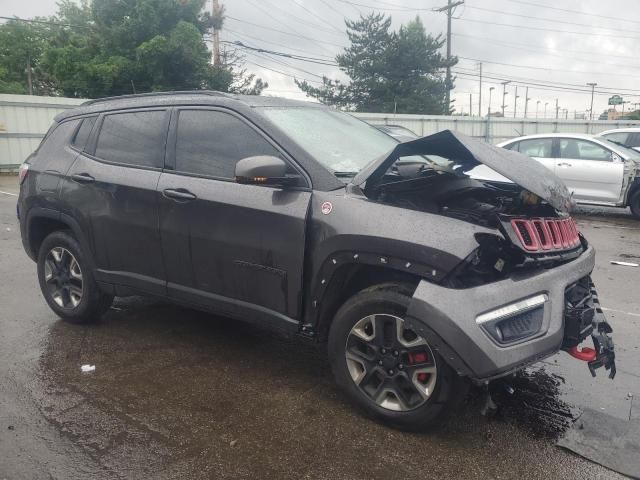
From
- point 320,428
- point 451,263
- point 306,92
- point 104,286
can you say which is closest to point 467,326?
point 451,263

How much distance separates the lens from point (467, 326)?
2738 millimetres

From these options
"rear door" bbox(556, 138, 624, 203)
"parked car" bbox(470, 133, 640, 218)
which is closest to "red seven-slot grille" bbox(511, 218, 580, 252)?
Result: "parked car" bbox(470, 133, 640, 218)

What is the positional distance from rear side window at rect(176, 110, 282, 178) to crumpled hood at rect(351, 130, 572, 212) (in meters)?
Answer: 0.73

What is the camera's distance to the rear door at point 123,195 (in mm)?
4055

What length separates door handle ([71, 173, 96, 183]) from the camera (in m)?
4.34

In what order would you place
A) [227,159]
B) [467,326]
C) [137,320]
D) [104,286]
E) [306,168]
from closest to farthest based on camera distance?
[467,326], [306,168], [227,159], [104,286], [137,320]

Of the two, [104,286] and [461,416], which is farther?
[104,286]

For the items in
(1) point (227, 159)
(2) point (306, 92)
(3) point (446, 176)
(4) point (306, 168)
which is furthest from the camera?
(2) point (306, 92)

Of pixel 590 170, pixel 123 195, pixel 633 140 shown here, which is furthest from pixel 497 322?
pixel 633 140

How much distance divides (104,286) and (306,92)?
1673 inches

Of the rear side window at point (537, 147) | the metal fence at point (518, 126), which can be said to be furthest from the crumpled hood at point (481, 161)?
the metal fence at point (518, 126)

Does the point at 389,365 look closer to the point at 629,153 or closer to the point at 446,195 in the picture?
the point at 446,195

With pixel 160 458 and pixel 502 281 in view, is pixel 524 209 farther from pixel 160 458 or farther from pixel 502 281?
pixel 160 458

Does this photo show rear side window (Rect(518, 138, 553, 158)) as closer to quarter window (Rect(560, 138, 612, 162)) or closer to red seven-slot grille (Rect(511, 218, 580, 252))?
quarter window (Rect(560, 138, 612, 162))
